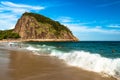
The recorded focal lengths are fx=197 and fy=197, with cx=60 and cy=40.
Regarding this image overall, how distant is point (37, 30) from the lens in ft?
530

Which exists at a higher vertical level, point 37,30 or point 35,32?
point 37,30

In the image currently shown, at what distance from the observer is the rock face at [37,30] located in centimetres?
15862

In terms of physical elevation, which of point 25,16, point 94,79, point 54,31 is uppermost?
point 25,16

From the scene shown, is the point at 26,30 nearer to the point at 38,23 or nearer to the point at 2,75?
the point at 38,23

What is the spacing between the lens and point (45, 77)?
430 inches

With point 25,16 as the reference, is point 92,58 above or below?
below

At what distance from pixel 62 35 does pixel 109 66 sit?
15907 cm

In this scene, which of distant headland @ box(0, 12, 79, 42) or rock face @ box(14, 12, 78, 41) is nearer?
distant headland @ box(0, 12, 79, 42)

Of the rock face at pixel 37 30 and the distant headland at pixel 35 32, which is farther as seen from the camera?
the rock face at pixel 37 30

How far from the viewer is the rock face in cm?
15862

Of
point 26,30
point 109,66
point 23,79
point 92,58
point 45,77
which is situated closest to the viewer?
point 23,79

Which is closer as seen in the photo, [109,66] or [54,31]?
[109,66]

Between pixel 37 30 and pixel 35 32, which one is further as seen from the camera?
pixel 37 30

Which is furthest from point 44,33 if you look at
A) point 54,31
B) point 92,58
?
point 92,58
